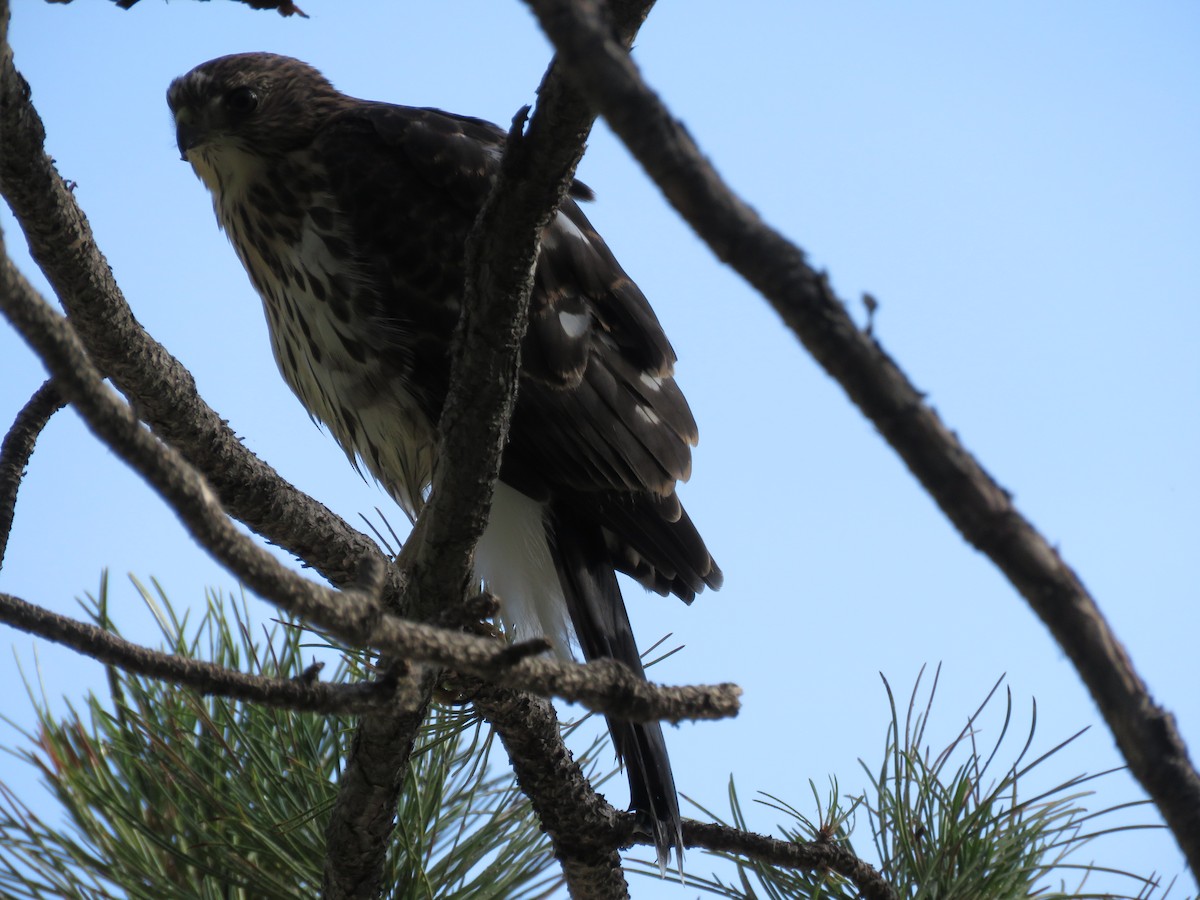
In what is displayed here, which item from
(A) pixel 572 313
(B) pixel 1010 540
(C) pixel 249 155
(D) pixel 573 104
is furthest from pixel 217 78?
(B) pixel 1010 540

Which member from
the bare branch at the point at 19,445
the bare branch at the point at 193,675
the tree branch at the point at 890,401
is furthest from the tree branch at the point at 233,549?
the bare branch at the point at 19,445

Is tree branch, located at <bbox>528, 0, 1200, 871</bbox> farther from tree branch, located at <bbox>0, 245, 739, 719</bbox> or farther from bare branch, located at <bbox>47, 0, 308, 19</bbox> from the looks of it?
bare branch, located at <bbox>47, 0, 308, 19</bbox>

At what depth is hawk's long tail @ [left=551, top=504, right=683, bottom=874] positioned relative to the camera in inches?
94.7

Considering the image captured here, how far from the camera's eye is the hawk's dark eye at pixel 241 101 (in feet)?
10.4

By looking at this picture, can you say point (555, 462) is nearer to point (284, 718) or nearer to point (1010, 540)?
point (284, 718)

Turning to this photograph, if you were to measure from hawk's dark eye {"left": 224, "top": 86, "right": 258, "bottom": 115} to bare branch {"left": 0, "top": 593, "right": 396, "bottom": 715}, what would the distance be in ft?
6.99

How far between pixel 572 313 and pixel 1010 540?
2058 mm

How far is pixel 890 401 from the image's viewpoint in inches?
35.3

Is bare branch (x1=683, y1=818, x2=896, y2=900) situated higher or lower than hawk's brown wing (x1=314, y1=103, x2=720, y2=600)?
lower

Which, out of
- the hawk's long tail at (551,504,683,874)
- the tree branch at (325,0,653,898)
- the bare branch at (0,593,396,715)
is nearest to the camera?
the bare branch at (0,593,396,715)

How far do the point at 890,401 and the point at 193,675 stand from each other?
831mm

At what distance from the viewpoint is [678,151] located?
0.94 m

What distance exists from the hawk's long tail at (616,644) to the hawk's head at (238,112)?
1256mm

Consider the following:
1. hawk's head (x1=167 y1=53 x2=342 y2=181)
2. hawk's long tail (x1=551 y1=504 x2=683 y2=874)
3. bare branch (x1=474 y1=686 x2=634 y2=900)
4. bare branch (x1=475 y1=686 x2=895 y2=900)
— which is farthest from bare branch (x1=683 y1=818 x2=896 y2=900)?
hawk's head (x1=167 y1=53 x2=342 y2=181)
